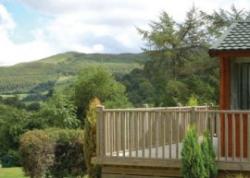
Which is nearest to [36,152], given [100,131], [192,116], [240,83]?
[100,131]

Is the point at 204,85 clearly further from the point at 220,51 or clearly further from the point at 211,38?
the point at 220,51

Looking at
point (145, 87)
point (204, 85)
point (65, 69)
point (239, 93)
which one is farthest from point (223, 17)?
point (65, 69)

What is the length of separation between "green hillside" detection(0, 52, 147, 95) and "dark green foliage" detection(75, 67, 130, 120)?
55815mm

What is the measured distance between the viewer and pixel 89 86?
4619 centimetres

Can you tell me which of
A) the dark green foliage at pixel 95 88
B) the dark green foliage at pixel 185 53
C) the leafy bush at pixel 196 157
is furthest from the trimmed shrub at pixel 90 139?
the dark green foliage at pixel 95 88

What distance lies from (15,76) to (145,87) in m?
92.4

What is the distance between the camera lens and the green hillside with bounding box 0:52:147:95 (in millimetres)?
110356

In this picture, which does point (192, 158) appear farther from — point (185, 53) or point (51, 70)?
point (51, 70)

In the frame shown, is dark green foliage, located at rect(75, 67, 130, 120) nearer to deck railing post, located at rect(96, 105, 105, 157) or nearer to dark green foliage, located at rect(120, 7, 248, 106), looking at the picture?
dark green foliage, located at rect(120, 7, 248, 106)

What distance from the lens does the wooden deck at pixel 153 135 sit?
1327cm

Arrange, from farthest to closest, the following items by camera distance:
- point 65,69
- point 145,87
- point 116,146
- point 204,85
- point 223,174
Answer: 1. point 65,69
2. point 145,87
3. point 204,85
4. point 116,146
5. point 223,174

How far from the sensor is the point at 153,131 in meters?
14.1

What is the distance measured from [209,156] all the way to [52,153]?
344 inches

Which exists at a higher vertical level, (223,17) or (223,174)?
(223,17)
